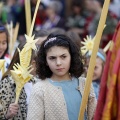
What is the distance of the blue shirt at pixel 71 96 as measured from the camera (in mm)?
4734

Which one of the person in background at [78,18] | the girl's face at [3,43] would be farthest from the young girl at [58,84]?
the person in background at [78,18]

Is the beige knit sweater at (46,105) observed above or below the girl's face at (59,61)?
below

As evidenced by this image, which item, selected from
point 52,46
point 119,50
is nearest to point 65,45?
point 52,46

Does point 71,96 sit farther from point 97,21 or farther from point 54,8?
point 54,8

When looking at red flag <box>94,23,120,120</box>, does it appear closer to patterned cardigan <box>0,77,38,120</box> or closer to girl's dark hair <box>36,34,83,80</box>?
girl's dark hair <box>36,34,83,80</box>

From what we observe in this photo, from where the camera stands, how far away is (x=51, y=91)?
4742 mm

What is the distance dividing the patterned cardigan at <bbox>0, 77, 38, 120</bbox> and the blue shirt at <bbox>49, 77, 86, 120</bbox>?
1.78 feet

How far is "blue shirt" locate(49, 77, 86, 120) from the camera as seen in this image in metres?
4.73

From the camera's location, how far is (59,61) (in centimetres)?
477

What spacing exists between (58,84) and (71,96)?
A: 14cm

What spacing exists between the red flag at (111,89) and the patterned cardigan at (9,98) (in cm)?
159

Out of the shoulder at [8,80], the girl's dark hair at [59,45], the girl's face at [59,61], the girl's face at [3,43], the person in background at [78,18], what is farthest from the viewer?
the person in background at [78,18]

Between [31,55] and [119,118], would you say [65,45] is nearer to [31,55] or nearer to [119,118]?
[31,55]

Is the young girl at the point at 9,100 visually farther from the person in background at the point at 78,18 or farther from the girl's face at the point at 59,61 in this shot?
the person in background at the point at 78,18
